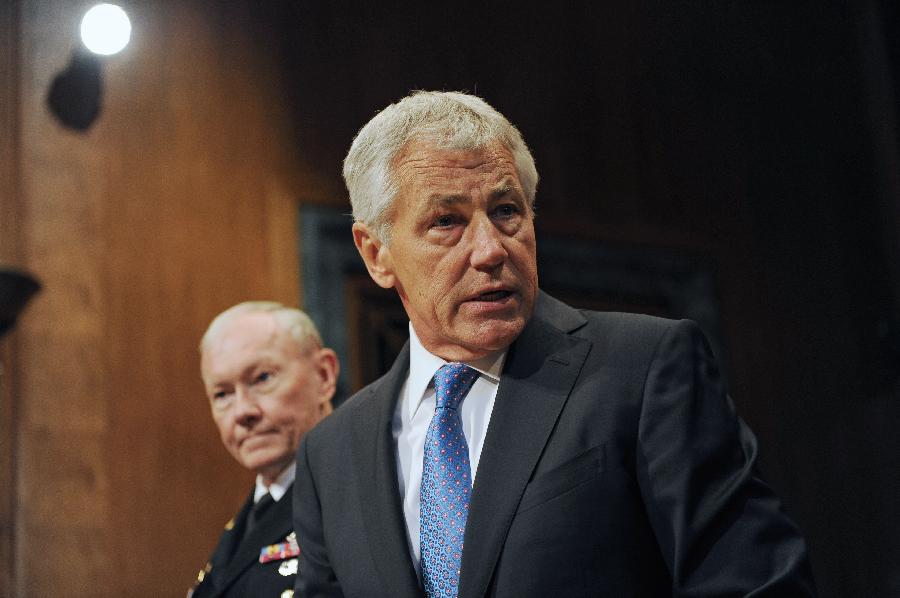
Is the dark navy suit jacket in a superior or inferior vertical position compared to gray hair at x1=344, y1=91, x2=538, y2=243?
inferior

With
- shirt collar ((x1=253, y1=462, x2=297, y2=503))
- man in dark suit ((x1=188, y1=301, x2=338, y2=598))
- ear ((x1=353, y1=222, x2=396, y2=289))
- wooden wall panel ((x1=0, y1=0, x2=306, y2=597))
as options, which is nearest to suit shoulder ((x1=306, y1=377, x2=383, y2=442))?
ear ((x1=353, y1=222, x2=396, y2=289))

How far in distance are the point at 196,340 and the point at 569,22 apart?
7.37 ft

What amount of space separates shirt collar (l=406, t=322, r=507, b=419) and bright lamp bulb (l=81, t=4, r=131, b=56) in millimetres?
2282

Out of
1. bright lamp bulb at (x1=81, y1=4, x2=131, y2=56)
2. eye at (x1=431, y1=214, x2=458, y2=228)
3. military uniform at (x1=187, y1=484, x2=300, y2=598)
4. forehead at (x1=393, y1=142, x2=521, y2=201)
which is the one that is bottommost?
military uniform at (x1=187, y1=484, x2=300, y2=598)

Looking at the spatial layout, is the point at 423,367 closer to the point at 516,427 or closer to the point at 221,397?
the point at 516,427

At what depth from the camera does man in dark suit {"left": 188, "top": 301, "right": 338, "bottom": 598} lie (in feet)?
9.13

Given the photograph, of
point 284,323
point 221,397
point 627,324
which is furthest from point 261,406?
point 627,324

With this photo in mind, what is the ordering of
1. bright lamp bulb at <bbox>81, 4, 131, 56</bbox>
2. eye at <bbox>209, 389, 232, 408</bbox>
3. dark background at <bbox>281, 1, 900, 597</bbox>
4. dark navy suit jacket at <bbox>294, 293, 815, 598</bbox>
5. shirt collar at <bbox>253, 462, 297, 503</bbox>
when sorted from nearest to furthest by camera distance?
1. dark navy suit jacket at <bbox>294, 293, 815, 598</bbox>
2. shirt collar at <bbox>253, 462, 297, 503</bbox>
3. eye at <bbox>209, 389, 232, 408</bbox>
4. bright lamp bulb at <bbox>81, 4, 131, 56</bbox>
5. dark background at <bbox>281, 1, 900, 597</bbox>

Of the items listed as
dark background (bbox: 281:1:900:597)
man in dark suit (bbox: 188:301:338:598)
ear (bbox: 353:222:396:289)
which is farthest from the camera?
dark background (bbox: 281:1:900:597)

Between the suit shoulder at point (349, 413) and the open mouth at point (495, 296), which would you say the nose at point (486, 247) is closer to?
the open mouth at point (495, 296)

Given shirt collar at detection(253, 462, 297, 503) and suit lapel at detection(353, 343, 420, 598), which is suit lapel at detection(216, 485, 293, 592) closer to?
shirt collar at detection(253, 462, 297, 503)

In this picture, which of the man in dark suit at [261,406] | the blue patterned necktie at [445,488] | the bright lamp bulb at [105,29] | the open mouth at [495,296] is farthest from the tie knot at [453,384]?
the bright lamp bulb at [105,29]

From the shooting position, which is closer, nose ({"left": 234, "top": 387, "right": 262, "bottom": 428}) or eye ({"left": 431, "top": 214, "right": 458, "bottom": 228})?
eye ({"left": 431, "top": 214, "right": 458, "bottom": 228})

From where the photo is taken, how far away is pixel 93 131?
403cm
